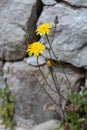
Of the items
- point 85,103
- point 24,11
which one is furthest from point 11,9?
point 85,103

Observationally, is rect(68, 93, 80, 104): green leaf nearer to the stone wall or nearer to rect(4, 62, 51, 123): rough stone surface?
the stone wall

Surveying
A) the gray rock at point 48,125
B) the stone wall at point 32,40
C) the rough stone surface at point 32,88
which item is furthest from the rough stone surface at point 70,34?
the gray rock at point 48,125

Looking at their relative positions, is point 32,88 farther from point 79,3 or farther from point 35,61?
point 79,3

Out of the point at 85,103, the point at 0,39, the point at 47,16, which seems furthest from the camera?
the point at 0,39

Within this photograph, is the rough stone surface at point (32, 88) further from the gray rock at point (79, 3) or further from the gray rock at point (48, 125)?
the gray rock at point (79, 3)

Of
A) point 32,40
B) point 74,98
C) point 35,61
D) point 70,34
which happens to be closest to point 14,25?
point 32,40

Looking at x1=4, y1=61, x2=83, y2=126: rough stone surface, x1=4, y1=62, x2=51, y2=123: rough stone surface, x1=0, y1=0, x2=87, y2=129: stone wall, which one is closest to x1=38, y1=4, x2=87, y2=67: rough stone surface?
x1=0, y1=0, x2=87, y2=129: stone wall

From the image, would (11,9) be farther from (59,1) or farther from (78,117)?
(78,117)
